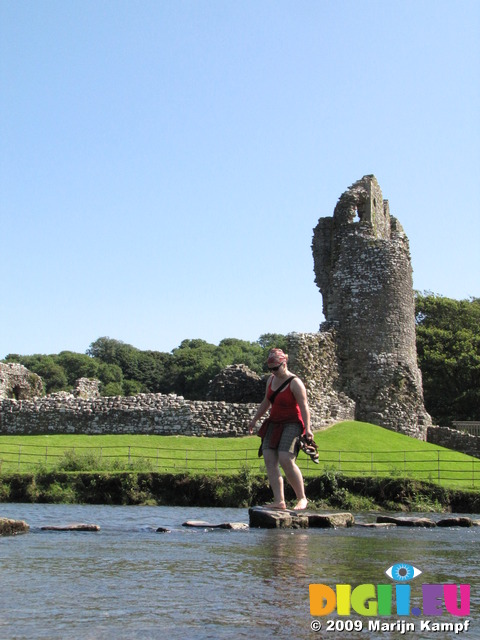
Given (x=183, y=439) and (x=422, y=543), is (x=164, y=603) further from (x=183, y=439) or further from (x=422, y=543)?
(x=183, y=439)

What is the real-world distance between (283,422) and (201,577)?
14.8 ft

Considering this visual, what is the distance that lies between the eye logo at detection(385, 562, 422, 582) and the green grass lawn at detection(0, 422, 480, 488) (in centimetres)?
1242

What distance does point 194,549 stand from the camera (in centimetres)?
957

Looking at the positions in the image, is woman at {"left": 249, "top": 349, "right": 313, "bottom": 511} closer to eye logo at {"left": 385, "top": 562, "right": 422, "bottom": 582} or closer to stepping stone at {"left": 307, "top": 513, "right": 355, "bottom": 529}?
stepping stone at {"left": 307, "top": 513, "right": 355, "bottom": 529}

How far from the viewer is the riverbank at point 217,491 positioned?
63.2 feet

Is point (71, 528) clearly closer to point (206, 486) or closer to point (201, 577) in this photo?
point (201, 577)

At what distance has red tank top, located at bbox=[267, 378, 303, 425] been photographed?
11545mm

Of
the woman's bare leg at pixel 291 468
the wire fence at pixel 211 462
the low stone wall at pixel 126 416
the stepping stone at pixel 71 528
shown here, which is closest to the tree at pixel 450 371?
the wire fence at pixel 211 462

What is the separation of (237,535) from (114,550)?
2.39 metres

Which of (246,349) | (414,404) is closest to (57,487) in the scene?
(414,404)

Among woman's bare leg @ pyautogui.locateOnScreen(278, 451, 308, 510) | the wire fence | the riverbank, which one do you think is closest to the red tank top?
woman's bare leg @ pyautogui.locateOnScreen(278, 451, 308, 510)

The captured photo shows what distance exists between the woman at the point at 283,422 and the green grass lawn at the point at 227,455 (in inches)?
353

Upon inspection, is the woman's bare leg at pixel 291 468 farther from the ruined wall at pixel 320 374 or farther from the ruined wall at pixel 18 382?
the ruined wall at pixel 18 382

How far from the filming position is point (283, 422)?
1167cm
